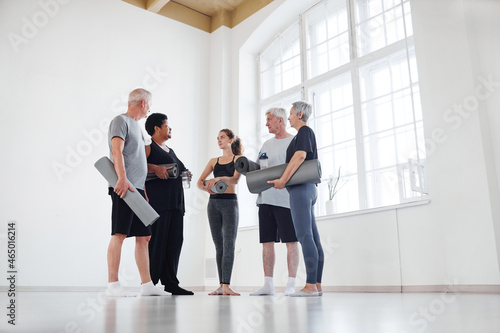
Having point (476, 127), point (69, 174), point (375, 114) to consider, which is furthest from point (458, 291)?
point (69, 174)

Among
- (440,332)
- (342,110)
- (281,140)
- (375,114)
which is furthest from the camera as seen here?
(342,110)

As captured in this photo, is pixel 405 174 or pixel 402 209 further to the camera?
pixel 405 174

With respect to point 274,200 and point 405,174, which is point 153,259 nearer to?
point 274,200

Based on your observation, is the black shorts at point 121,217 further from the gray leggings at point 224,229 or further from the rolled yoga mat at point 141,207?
the gray leggings at point 224,229

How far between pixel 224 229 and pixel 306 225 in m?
0.61

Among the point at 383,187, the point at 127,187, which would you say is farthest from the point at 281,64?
the point at 127,187

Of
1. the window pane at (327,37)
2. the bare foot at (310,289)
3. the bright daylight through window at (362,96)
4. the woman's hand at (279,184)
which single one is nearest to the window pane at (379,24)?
the bright daylight through window at (362,96)

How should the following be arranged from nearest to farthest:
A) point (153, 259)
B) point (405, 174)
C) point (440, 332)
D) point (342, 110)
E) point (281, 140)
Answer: point (440, 332) < point (153, 259) < point (281, 140) < point (405, 174) < point (342, 110)

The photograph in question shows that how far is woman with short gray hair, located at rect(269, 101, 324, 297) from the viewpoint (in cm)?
257

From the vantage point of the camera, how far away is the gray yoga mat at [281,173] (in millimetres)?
2617

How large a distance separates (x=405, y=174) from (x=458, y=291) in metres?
1.22

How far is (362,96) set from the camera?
15.0 feet

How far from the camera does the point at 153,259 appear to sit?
2.88 meters

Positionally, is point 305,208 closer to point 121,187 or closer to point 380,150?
point 121,187
